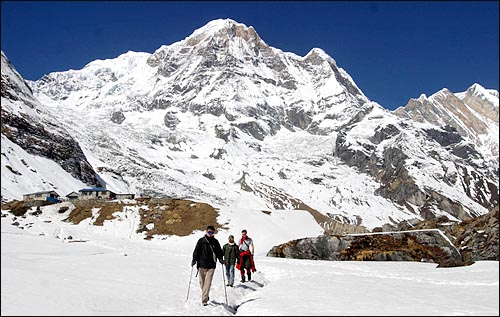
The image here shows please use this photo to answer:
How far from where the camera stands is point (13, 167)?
12262 cm

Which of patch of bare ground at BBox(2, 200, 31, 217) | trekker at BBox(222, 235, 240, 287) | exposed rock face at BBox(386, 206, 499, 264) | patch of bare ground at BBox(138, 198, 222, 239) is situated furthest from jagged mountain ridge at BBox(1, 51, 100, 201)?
trekker at BBox(222, 235, 240, 287)

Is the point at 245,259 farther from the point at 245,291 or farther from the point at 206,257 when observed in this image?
the point at 206,257

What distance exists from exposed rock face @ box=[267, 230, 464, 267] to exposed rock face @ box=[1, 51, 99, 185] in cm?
13014

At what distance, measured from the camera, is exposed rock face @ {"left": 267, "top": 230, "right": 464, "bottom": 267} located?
3275 centimetres

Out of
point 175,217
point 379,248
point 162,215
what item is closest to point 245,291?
point 379,248

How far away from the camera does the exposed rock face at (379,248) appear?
32.8m

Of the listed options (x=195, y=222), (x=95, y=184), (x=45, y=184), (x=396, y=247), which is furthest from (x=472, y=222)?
(x=95, y=184)

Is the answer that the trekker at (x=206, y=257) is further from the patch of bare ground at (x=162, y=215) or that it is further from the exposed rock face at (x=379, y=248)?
the patch of bare ground at (x=162, y=215)

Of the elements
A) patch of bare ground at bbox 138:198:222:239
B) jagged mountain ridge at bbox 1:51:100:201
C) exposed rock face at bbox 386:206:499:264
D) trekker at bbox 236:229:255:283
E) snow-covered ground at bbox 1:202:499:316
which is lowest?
snow-covered ground at bbox 1:202:499:316

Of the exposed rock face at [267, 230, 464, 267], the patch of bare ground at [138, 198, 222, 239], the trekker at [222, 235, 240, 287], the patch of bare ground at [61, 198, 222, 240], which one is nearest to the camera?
the trekker at [222, 235, 240, 287]

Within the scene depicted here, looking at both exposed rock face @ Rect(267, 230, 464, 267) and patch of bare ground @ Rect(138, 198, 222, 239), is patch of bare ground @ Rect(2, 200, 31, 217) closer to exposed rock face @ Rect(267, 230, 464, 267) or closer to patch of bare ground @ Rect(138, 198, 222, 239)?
patch of bare ground @ Rect(138, 198, 222, 239)

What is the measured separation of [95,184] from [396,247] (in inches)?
5760

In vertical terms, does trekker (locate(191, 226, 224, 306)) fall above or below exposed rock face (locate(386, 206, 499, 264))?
below

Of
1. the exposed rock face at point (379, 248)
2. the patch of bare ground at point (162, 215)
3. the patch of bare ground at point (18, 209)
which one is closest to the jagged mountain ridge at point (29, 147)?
the patch of bare ground at point (18, 209)
